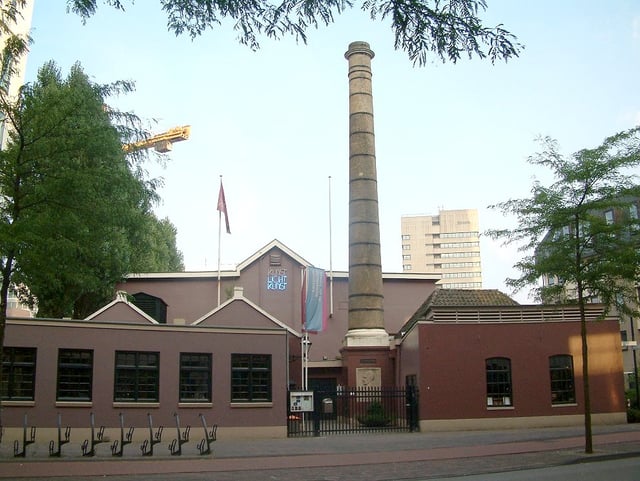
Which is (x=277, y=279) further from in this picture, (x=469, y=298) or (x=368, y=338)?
(x=469, y=298)

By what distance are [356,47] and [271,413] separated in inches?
791

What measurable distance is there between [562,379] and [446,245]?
400 ft

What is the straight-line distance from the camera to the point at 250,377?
25000 millimetres

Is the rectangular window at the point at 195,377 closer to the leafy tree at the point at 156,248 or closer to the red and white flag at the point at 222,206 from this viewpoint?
the leafy tree at the point at 156,248

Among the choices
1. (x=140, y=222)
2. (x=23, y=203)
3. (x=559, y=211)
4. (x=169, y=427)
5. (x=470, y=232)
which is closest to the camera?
(x=23, y=203)

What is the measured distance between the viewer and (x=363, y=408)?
30688 millimetres

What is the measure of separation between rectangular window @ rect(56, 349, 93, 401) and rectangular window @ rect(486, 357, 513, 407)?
586 inches

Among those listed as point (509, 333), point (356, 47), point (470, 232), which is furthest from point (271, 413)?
point (470, 232)

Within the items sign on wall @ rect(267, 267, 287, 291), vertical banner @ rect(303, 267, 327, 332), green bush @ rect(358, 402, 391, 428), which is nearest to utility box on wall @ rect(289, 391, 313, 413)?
green bush @ rect(358, 402, 391, 428)

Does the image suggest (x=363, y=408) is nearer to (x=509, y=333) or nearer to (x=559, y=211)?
(x=509, y=333)

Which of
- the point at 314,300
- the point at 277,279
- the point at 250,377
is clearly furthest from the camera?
the point at 277,279

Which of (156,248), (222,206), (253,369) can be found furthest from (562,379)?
(156,248)

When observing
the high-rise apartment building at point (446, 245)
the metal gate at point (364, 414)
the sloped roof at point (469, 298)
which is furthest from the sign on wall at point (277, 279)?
Result: the high-rise apartment building at point (446, 245)

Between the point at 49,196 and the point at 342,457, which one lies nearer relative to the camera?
the point at 49,196
